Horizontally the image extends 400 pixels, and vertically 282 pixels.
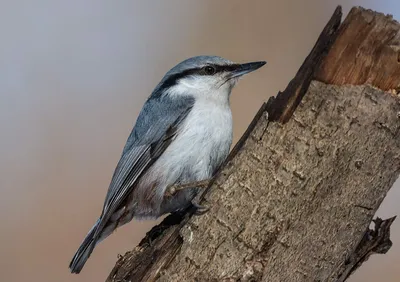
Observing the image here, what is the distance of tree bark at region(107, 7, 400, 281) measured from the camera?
1.58 m

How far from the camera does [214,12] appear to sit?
3.78m

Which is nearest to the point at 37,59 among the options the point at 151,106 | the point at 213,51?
the point at 213,51

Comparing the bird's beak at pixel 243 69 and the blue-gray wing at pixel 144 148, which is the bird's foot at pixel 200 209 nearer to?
the blue-gray wing at pixel 144 148

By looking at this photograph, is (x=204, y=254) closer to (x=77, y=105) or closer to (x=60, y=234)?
(x=60, y=234)

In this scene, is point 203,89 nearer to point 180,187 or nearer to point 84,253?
point 180,187

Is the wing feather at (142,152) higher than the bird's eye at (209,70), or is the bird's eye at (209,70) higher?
the bird's eye at (209,70)

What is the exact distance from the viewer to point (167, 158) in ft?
7.43

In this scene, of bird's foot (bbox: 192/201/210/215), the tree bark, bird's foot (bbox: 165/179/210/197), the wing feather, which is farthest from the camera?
the wing feather

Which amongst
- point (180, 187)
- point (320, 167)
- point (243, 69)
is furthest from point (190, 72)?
point (320, 167)

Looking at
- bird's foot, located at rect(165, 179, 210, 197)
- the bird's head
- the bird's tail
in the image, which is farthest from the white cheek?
the bird's tail

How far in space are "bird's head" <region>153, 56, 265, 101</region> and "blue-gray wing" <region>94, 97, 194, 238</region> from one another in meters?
0.10

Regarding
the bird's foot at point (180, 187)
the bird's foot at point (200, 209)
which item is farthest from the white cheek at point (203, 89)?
the bird's foot at point (200, 209)

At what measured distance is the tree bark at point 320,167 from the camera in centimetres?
158

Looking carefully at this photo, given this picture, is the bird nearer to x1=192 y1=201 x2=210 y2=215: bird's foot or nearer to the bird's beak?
the bird's beak
